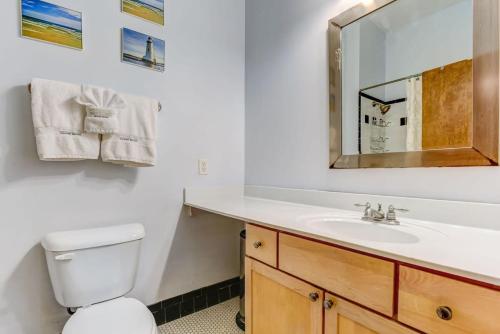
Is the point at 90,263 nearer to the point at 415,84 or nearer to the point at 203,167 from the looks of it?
the point at 203,167

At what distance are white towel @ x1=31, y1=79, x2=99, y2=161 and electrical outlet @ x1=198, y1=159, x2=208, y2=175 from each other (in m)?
0.66

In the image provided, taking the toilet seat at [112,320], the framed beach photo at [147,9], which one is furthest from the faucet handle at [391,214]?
the framed beach photo at [147,9]

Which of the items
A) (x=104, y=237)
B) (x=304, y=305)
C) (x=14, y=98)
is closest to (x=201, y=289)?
(x=104, y=237)

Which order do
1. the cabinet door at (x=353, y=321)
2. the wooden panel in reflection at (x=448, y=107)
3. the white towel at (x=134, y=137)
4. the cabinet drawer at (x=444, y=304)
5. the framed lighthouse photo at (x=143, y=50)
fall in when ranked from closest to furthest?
the cabinet drawer at (x=444, y=304)
the cabinet door at (x=353, y=321)
the wooden panel in reflection at (x=448, y=107)
the white towel at (x=134, y=137)
the framed lighthouse photo at (x=143, y=50)

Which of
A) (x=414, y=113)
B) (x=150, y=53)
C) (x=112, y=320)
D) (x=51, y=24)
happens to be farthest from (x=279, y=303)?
(x=51, y=24)

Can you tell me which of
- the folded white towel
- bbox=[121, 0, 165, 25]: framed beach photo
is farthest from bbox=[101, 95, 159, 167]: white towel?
bbox=[121, 0, 165, 25]: framed beach photo

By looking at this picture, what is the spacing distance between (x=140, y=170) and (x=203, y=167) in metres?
0.43

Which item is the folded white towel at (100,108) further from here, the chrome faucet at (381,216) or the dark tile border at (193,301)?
the chrome faucet at (381,216)

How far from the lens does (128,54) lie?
58.6 inches

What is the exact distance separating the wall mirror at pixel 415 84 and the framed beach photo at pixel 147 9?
3.46 feet

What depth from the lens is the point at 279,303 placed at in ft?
3.52

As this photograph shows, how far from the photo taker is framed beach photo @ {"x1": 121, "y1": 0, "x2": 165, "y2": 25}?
1493 mm

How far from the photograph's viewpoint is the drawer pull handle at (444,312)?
0.62m

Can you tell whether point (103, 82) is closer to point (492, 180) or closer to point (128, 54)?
point (128, 54)
